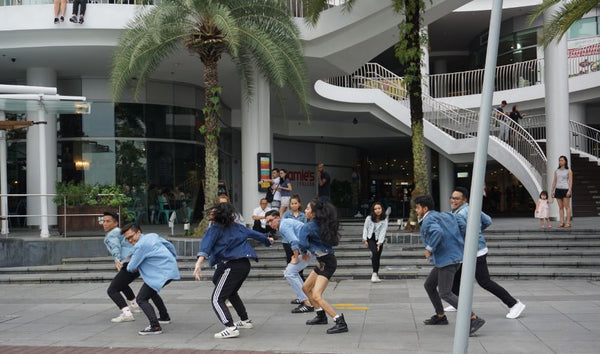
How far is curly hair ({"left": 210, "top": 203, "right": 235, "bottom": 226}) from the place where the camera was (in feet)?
26.3

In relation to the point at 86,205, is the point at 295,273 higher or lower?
lower

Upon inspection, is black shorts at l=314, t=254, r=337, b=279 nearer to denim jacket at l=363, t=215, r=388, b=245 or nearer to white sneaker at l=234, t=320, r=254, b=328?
white sneaker at l=234, t=320, r=254, b=328

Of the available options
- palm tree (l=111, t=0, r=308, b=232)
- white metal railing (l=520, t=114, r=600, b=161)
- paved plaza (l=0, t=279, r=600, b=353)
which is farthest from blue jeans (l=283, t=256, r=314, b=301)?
white metal railing (l=520, t=114, r=600, b=161)

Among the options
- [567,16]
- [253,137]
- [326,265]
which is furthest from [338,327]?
→ [253,137]

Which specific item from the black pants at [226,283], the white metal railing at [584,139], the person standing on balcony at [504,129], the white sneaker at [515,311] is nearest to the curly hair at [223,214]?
the black pants at [226,283]

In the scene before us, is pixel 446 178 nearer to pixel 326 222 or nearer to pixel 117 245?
pixel 117 245

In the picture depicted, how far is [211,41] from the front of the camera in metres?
15.2

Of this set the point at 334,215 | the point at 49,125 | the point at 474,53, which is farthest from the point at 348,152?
the point at 334,215

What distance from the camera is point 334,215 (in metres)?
8.15

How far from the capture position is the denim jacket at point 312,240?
8.16 m

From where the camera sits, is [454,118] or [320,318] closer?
[320,318]

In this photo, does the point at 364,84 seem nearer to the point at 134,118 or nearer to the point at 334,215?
the point at 134,118

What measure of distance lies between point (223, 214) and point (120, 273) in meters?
2.01

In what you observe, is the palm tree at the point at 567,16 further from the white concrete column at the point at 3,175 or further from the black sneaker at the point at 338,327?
the white concrete column at the point at 3,175
